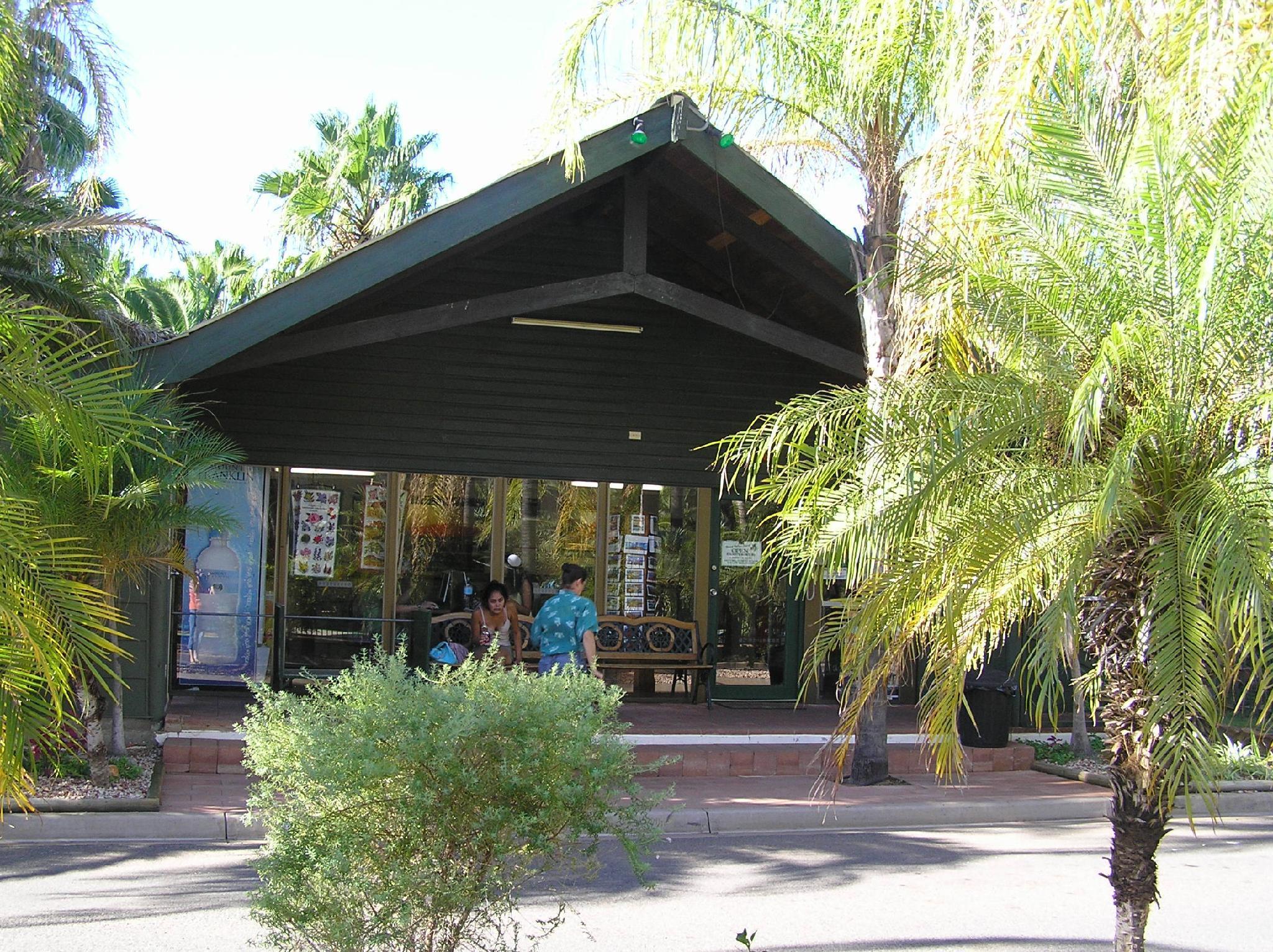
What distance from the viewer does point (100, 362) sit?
9.85 metres

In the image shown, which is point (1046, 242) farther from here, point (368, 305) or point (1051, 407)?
point (368, 305)

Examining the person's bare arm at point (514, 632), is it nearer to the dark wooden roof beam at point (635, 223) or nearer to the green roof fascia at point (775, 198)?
the dark wooden roof beam at point (635, 223)

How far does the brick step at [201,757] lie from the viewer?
9812mm

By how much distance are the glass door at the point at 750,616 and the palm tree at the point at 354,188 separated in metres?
12.9

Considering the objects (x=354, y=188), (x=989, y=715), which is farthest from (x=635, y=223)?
(x=354, y=188)

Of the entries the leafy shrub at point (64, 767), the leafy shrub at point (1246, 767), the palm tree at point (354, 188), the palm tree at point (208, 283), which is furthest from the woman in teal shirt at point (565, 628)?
the palm tree at point (208, 283)

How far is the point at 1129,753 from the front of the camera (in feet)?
16.9

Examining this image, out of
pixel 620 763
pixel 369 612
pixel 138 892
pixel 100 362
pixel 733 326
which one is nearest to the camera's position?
pixel 620 763

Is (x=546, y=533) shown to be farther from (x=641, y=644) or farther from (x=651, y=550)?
(x=641, y=644)

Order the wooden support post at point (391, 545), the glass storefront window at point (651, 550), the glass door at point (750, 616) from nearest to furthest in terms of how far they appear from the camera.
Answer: the wooden support post at point (391, 545)
the glass door at point (750, 616)
the glass storefront window at point (651, 550)

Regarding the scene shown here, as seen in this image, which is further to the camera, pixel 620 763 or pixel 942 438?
pixel 942 438

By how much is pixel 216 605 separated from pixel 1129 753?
398 inches

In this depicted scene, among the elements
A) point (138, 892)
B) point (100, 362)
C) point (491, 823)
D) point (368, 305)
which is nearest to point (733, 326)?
point (368, 305)

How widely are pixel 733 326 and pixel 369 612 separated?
5.65m
